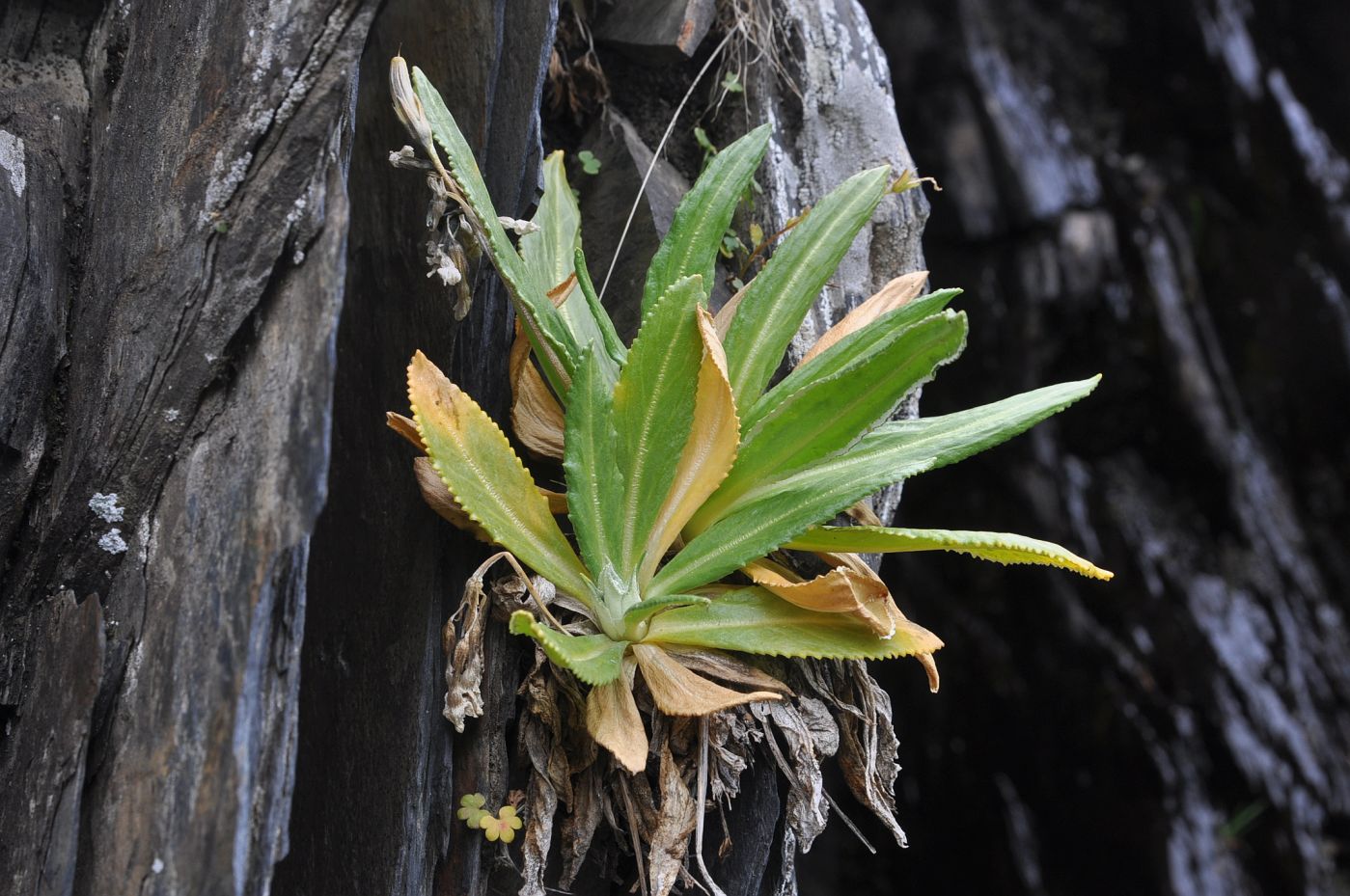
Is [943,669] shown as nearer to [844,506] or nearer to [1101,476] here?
[1101,476]

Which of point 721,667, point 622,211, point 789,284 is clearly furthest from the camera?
point 622,211

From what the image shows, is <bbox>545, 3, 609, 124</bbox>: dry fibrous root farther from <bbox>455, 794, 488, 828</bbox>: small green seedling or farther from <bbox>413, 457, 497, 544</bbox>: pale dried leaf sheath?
<bbox>455, 794, 488, 828</bbox>: small green seedling

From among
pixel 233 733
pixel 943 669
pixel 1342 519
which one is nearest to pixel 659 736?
pixel 233 733

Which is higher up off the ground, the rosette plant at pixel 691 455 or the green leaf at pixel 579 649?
the rosette plant at pixel 691 455

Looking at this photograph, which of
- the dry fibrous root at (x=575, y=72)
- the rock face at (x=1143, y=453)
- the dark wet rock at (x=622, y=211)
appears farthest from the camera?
the rock face at (x=1143, y=453)

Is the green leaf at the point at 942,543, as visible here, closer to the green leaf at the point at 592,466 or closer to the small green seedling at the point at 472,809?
the green leaf at the point at 592,466

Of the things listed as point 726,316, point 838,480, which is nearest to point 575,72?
point 726,316

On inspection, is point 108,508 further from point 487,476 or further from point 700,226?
point 700,226

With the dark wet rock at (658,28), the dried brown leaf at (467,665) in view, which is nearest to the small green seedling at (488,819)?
the dried brown leaf at (467,665)
